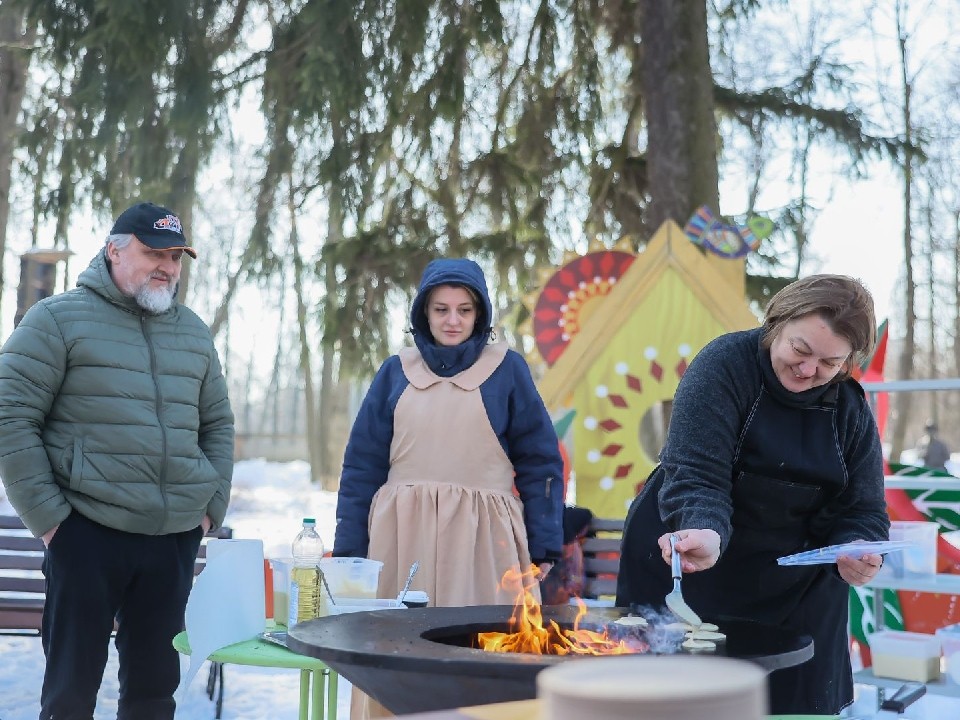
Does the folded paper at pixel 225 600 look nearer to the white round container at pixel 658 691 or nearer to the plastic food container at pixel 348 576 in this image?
the plastic food container at pixel 348 576

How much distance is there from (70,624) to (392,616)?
1381 mm

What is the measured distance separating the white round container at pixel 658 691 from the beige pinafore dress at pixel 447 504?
2.68 metres

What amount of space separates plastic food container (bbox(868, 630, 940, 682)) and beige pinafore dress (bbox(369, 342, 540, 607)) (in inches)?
65.3

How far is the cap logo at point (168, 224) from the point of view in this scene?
3.62 meters

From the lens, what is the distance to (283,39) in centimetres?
777

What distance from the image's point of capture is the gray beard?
3580mm

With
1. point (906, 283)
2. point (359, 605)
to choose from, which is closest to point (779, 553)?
point (359, 605)


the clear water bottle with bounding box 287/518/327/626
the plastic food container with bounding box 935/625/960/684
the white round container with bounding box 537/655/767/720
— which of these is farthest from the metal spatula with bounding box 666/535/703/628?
the plastic food container with bounding box 935/625/960/684

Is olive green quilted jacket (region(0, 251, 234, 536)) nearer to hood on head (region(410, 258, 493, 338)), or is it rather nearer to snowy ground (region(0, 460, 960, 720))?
hood on head (region(410, 258, 493, 338))

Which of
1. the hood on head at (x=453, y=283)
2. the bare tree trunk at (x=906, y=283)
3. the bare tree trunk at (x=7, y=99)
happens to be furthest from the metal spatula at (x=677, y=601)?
the bare tree trunk at (x=906, y=283)

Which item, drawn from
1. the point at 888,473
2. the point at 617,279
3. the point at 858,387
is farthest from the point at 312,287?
the point at 858,387

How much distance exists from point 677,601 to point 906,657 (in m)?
2.26

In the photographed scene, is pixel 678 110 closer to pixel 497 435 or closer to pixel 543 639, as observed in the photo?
pixel 497 435

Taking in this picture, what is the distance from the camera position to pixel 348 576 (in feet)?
9.50
